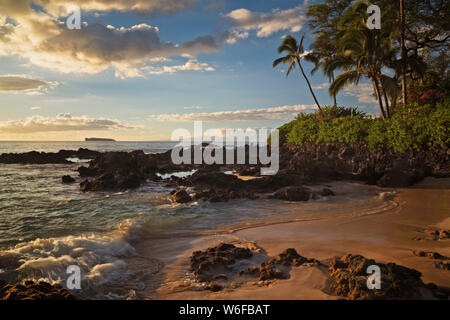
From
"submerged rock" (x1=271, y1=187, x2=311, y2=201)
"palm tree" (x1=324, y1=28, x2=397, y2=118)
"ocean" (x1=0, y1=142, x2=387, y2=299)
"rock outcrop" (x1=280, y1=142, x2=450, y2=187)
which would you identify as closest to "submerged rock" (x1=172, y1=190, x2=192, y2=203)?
"ocean" (x1=0, y1=142, x2=387, y2=299)

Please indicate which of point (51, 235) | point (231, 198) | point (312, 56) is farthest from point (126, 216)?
point (312, 56)

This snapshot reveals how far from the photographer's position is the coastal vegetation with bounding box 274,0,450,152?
12.8 m

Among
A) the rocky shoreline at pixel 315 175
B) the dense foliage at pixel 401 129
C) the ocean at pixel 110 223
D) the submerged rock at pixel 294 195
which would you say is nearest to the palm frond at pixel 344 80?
the dense foliage at pixel 401 129

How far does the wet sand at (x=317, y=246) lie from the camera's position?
3.44 metres

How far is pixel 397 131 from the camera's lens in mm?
13180

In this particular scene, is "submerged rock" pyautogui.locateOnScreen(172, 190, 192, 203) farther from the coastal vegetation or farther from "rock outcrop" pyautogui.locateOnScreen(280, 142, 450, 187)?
the coastal vegetation

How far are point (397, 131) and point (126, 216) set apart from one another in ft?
44.6

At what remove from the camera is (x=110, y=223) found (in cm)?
743

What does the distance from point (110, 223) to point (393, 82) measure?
1974cm

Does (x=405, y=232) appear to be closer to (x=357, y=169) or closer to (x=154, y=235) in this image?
(x=154, y=235)

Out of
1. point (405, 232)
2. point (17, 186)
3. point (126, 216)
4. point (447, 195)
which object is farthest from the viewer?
point (17, 186)

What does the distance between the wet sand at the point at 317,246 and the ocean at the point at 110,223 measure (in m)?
0.42

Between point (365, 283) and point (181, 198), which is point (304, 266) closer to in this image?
point (365, 283)

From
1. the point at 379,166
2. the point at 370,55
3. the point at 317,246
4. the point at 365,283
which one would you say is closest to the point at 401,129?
the point at 379,166
